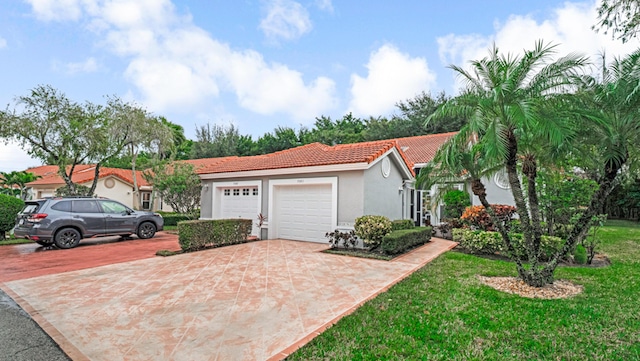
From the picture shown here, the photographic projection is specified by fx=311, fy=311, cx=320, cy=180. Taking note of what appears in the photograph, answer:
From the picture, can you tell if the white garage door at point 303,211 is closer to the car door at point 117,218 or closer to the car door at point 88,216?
the car door at point 117,218

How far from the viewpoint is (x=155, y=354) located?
3.47 m

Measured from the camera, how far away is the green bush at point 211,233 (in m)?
9.96

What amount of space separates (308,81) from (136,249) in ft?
43.9

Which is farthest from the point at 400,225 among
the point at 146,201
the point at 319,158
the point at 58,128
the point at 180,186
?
the point at 146,201

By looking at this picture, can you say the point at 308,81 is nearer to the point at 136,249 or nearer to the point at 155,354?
the point at 136,249

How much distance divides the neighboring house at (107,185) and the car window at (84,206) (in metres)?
13.5

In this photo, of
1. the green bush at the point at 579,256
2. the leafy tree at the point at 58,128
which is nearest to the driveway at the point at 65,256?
the leafy tree at the point at 58,128

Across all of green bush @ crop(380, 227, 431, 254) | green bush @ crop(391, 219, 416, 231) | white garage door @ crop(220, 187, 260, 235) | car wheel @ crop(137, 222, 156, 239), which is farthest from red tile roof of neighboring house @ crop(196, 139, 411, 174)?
car wheel @ crop(137, 222, 156, 239)

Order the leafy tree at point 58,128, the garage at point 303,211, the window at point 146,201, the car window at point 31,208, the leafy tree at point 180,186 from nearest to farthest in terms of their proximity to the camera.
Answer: the car window at point 31,208 → the garage at point 303,211 → the leafy tree at point 58,128 → the leafy tree at point 180,186 → the window at point 146,201

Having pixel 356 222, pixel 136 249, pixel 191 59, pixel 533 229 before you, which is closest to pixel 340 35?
pixel 191 59

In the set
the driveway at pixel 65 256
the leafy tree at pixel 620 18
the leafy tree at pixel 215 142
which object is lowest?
the driveway at pixel 65 256

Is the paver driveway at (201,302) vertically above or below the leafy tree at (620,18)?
below

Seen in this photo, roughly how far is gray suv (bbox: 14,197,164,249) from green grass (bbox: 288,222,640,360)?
11.0 m

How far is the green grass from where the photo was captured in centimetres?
351
